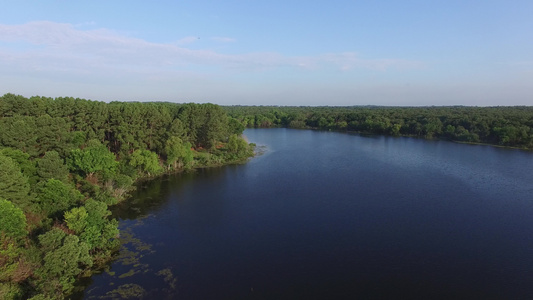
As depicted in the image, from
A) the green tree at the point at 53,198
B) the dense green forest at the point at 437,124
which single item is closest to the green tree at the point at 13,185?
the green tree at the point at 53,198

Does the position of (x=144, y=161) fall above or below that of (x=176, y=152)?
below

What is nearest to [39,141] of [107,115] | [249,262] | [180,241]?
[107,115]

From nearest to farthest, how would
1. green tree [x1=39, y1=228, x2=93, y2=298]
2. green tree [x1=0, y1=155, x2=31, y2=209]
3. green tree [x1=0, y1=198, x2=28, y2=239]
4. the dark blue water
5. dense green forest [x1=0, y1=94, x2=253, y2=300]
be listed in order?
green tree [x1=39, y1=228, x2=93, y2=298] → dense green forest [x1=0, y1=94, x2=253, y2=300] → green tree [x1=0, y1=198, x2=28, y2=239] → the dark blue water → green tree [x1=0, y1=155, x2=31, y2=209]

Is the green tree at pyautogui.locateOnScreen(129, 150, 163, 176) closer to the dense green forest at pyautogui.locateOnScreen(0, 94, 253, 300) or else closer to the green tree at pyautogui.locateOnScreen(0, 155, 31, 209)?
the dense green forest at pyautogui.locateOnScreen(0, 94, 253, 300)

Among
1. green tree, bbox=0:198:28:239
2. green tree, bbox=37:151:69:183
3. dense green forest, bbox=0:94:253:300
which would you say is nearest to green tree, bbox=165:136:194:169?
dense green forest, bbox=0:94:253:300

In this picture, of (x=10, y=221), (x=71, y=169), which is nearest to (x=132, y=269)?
(x=10, y=221)

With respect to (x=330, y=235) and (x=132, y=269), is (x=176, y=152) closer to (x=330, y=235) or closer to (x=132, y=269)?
(x=132, y=269)

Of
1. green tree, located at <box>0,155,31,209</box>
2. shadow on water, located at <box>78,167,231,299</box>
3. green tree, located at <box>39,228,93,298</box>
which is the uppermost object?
green tree, located at <box>0,155,31,209</box>
